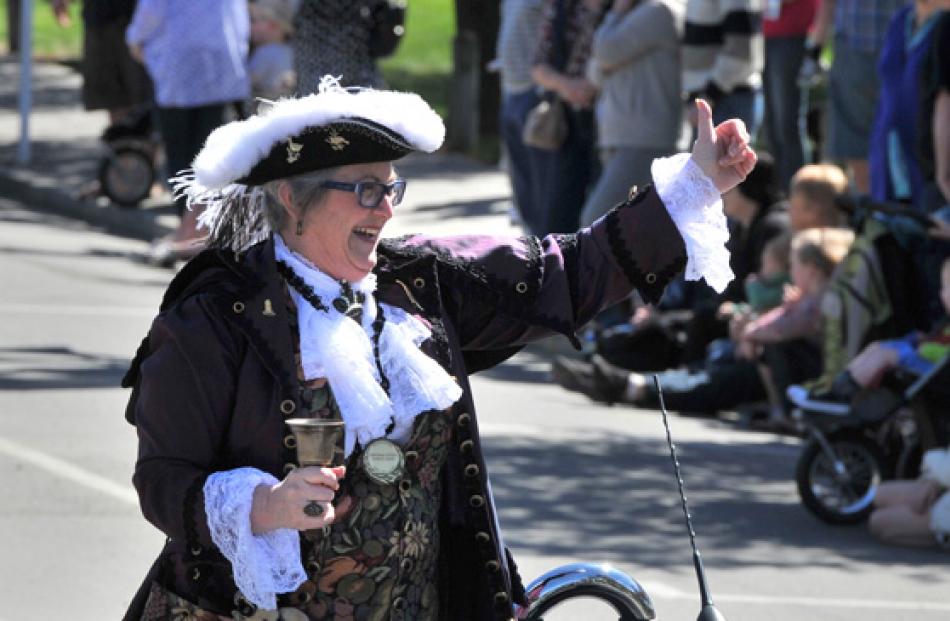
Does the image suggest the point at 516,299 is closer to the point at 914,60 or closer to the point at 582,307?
the point at 582,307

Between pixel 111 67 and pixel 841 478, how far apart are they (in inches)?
370

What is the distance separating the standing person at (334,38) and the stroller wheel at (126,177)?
A: 146 inches

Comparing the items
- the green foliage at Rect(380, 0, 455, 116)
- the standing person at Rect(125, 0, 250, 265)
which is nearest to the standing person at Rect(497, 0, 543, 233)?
the standing person at Rect(125, 0, 250, 265)

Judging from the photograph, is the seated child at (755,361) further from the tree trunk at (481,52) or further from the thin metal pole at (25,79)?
the thin metal pole at (25,79)

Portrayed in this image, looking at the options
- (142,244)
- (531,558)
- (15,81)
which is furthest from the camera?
(15,81)

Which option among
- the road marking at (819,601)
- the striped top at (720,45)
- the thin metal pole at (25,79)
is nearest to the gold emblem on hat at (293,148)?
the road marking at (819,601)

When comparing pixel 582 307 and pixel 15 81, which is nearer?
pixel 582 307

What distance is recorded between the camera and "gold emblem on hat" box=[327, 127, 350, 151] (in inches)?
166

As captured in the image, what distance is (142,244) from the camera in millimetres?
15469

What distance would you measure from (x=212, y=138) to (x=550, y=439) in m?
5.69

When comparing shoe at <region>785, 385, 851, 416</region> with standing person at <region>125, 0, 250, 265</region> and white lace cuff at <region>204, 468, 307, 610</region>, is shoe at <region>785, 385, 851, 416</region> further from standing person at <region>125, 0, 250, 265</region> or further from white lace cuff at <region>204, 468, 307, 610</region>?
standing person at <region>125, 0, 250, 265</region>

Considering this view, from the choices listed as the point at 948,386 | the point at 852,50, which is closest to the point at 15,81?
the point at 852,50

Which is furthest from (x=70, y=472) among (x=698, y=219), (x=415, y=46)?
(x=415, y=46)

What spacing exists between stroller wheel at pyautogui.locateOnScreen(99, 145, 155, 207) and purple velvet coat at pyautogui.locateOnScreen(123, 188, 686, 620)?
1204 cm
